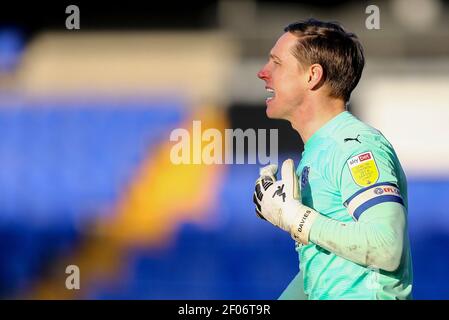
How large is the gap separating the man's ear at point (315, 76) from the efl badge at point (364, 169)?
1.44ft

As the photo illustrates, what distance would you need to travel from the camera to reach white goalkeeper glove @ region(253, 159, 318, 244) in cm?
277

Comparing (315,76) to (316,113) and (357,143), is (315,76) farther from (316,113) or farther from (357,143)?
(357,143)

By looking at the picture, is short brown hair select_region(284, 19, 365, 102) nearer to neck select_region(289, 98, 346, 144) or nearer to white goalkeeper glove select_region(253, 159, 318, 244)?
neck select_region(289, 98, 346, 144)

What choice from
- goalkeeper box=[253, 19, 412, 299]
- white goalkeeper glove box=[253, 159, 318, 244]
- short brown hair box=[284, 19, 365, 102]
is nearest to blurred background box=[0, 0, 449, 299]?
goalkeeper box=[253, 19, 412, 299]

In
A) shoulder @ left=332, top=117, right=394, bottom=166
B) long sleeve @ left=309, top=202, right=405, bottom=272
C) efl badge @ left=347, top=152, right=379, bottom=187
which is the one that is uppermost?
shoulder @ left=332, top=117, right=394, bottom=166

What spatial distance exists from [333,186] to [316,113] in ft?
1.25

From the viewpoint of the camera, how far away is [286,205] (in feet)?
9.27

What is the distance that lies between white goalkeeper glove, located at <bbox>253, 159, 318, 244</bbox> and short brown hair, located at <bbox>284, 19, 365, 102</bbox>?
0.42 meters

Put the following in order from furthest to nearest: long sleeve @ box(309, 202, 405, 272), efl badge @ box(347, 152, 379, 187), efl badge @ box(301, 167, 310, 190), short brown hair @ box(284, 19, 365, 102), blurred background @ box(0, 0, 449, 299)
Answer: blurred background @ box(0, 0, 449, 299), short brown hair @ box(284, 19, 365, 102), efl badge @ box(301, 167, 310, 190), efl badge @ box(347, 152, 379, 187), long sleeve @ box(309, 202, 405, 272)
